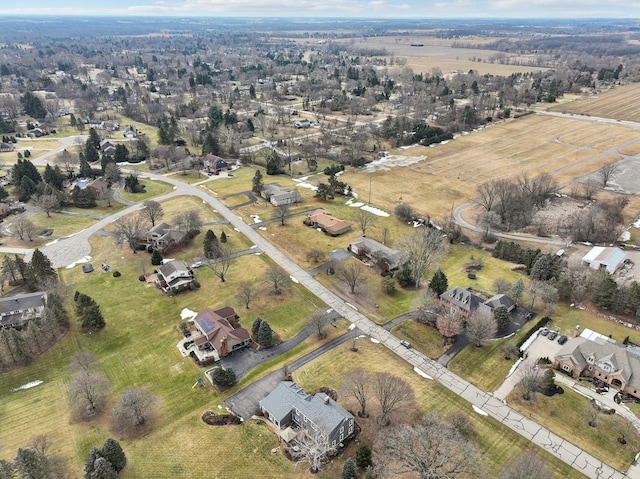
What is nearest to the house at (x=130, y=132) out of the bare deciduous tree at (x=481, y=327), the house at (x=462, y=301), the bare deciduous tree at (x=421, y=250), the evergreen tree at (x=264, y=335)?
the bare deciduous tree at (x=421, y=250)

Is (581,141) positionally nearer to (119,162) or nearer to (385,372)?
(385,372)

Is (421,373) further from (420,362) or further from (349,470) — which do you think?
(349,470)

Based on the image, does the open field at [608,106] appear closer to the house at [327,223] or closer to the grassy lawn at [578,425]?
the house at [327,223]

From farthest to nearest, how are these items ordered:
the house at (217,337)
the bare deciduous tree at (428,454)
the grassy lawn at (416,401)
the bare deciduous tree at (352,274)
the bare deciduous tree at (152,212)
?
the bare deciduous tree at (152,212) < the bare deciduous tree at (352,274) < the house at (217,337) < the grassy lawn at (416,401) < the bare deciduous tree at (428,454)

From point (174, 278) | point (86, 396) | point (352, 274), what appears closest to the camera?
point (86, 396)

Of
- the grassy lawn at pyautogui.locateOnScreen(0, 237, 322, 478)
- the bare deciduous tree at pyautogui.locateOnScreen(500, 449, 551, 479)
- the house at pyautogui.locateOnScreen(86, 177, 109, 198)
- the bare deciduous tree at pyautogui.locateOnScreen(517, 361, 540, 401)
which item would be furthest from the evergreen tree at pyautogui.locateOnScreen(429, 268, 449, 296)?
the house at pyautogui.locateOnScreen(86, 177, 109, 198)

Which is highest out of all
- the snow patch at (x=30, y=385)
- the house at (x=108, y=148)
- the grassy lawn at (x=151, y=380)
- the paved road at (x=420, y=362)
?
the house at (x=108, y=148)

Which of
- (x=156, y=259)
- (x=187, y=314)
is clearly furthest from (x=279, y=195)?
(x=187, y=314)
